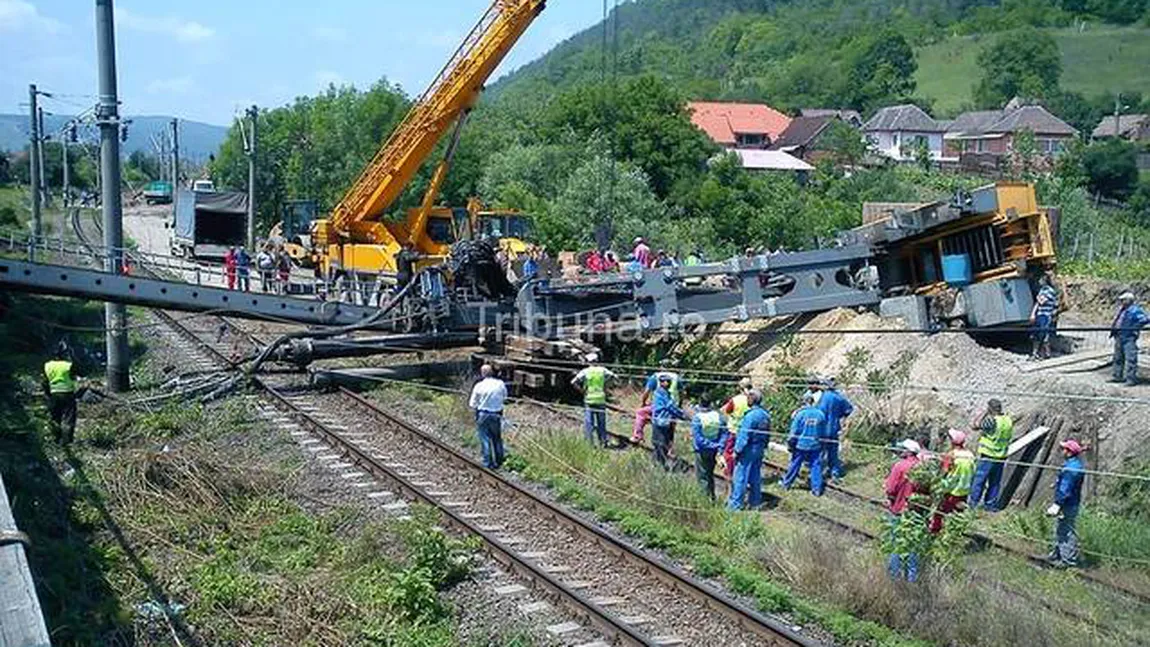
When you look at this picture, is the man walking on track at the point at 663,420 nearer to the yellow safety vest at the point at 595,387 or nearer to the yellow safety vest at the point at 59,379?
the yellow safety vest at the point at 595,387

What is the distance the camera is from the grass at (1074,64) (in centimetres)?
12988

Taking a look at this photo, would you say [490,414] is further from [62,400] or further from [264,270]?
[264,270]

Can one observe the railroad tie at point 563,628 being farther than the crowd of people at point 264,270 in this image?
No

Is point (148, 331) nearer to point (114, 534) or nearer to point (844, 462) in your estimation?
point (114, 534)

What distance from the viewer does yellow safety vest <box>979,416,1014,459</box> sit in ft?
39.5

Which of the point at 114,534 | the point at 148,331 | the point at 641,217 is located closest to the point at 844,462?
the point at 114,534

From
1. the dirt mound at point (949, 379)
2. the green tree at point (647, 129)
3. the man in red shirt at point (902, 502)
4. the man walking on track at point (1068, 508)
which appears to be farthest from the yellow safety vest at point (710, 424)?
the green tree at point (647, 129)

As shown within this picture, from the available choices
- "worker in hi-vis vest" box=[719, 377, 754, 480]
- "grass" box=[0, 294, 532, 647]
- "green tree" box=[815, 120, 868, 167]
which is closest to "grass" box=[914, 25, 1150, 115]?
"green tree" box=[815, 120, 868, 167]

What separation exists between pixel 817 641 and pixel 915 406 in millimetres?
7977

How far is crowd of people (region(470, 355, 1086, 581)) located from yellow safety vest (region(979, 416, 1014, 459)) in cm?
1

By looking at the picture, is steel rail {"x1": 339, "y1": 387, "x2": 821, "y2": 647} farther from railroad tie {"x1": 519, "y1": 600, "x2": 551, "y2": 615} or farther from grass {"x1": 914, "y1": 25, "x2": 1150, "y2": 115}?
grass {"x1": 914, "y1": 25, "x2": 1150, "y2": 115}

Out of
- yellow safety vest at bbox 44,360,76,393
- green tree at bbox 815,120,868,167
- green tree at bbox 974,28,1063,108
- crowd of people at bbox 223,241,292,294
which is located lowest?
yellow safety vest at bbox 44,360,76,393

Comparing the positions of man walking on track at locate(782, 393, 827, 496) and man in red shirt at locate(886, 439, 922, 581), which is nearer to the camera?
man in red shirt at locate(886, 439, 922, 581)

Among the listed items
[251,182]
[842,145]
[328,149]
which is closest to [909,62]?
[842,145]
